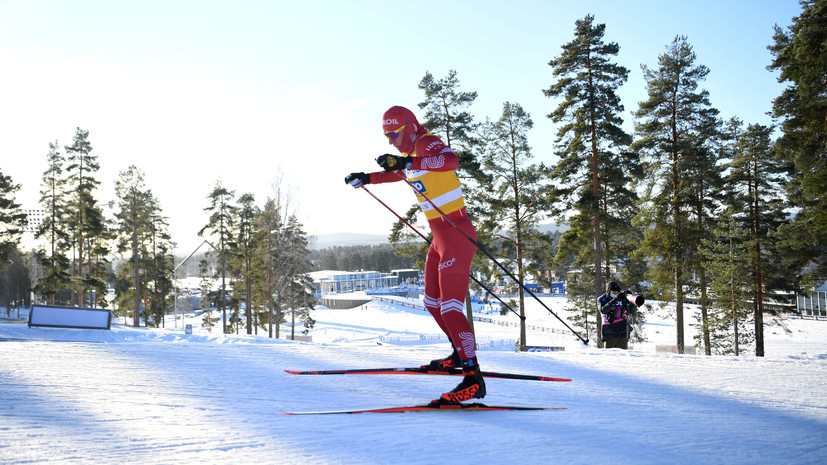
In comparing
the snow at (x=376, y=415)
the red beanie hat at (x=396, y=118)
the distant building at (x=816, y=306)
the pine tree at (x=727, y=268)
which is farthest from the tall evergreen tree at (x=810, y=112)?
the distant building at (x=816, y=306)

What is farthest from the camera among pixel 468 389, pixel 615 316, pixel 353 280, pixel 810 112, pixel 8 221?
pixel 353 280

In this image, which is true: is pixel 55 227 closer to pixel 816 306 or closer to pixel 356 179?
pixel 356 179

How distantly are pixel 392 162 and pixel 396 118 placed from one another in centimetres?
65

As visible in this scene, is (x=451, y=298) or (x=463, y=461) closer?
(x=463, y=461)

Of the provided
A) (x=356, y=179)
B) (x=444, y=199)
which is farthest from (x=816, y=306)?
(x=356, y=179)

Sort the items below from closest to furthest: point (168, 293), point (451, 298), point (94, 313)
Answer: point (451, 298) → point (94, 313) → point (168, 293)

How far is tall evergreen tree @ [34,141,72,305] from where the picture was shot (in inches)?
1169

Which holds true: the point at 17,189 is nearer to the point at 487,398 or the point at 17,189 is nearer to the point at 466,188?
the point at 466,188

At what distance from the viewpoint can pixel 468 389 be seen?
3.53 metres

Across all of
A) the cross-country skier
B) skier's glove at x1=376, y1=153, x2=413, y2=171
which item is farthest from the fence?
skier's glove at x1=376, y1=153, x2=413, y2=171

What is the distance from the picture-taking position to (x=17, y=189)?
2995 cm

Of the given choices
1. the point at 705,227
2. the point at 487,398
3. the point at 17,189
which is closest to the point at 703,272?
the point at 705,227

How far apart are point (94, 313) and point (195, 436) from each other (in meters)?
12.5

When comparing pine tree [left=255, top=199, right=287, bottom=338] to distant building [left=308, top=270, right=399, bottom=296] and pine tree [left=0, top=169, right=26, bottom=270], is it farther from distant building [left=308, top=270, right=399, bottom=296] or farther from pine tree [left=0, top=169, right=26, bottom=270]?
distant building [left=308, top=270, right=399, bottom=296]
